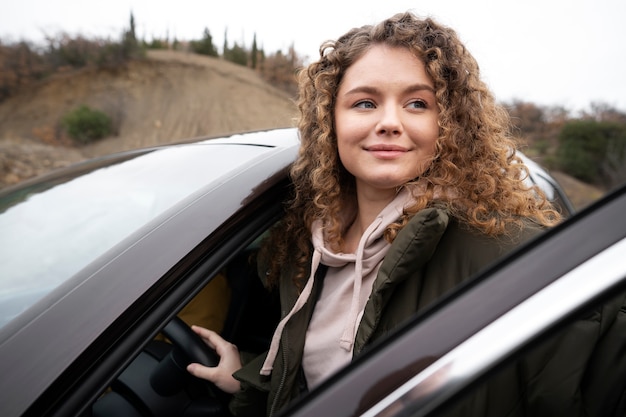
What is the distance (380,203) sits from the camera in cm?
152

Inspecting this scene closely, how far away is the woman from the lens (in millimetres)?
1162

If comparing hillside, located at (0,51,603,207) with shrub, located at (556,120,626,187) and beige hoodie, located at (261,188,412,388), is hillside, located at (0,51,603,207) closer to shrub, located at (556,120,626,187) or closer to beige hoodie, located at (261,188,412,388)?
shrub, located at (556,120,626,187)

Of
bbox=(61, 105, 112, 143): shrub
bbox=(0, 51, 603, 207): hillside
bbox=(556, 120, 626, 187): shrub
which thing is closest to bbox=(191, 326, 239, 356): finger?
bbox=(556, 120, 626, 187): shrub

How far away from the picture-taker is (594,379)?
3.07ft

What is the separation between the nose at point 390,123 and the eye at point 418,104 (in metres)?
0.07

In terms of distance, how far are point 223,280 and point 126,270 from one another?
2.85 feet

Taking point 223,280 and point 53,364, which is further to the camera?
point 223,280

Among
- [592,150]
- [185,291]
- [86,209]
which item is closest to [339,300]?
[185,291]

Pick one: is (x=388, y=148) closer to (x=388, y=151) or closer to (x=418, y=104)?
(x=388, y=151)

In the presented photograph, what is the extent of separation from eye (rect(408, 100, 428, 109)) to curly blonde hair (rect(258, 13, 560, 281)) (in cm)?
5

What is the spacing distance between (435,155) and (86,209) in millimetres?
1121

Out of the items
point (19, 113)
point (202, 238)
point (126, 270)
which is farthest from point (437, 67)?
point (19, 113)

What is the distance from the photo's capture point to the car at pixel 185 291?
647 mm

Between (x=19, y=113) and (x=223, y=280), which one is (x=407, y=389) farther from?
(x=19, y=113)
